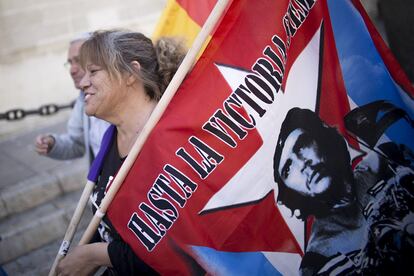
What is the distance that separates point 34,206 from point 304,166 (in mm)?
3591

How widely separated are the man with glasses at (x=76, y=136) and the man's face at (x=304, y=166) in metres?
1.47

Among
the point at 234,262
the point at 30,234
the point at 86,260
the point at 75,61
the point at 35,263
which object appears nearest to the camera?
the point at 234,262

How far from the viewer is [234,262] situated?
1867 mm

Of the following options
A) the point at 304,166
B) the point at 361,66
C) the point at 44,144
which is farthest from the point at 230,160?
the point at 44,144

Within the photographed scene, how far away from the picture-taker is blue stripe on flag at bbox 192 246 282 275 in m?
1.86

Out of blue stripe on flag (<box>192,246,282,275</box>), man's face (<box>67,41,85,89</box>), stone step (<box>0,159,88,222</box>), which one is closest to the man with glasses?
man's face (<box>67,41,85,89</box>)

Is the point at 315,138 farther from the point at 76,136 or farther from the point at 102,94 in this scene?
the point at 76,136

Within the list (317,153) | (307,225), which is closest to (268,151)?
(317,153)

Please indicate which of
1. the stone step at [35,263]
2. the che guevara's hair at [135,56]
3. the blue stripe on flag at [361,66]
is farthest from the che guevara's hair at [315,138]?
the stone step at [35,263]

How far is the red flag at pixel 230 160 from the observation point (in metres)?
1.88

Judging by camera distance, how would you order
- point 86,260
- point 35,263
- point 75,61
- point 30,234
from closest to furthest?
1. point 86,260
2. point 75,61
3. point 35,263
4. point 30,234

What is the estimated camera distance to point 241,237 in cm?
189

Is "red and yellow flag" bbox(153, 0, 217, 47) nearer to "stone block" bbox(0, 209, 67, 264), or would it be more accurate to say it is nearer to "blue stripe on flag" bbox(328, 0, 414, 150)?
"blue stripe on flag" bbox(328, 0, 414, 150)

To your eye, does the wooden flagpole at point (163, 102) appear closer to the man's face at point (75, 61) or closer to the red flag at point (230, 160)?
the red flag at point (230, 160)
